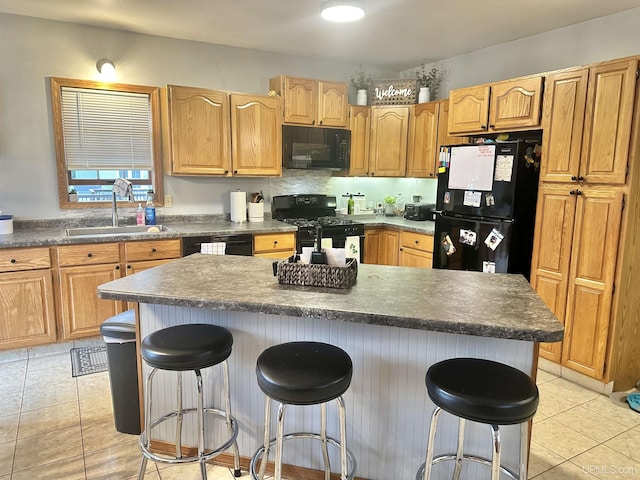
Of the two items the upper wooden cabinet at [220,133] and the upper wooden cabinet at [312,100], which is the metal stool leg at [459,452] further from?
the upper wooden cabinet at [312,100]

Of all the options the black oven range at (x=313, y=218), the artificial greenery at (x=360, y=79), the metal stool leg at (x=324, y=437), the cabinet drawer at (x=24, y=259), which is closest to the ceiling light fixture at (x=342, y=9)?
the black oven range at (x=313, y=218)

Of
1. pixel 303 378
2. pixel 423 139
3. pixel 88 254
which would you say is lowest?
pixel 303 378

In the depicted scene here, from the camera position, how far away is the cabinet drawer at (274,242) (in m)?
3.93

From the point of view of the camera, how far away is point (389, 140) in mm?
4715

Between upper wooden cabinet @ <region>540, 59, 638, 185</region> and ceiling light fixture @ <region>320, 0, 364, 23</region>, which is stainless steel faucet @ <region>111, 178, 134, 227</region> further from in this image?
upper wooden cabinet @ <region>540, 59, 638, 185</region>

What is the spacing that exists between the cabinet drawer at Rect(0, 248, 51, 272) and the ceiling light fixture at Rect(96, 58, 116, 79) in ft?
5.19

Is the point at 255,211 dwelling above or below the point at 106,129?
below

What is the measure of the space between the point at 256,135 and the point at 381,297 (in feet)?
9.32

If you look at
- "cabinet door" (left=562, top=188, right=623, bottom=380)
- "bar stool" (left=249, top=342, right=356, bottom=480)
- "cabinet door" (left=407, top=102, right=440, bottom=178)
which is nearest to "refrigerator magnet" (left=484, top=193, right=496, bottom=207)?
"cabinet door" (left=562, top=188, right=623, bottom=380)

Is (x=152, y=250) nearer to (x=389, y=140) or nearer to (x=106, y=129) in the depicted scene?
(x=106, y=129)

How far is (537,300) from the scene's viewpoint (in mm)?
1700

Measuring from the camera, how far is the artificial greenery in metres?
4.91

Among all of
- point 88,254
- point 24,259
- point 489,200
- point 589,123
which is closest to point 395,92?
point 489,200

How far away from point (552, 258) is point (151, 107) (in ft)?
11.8
